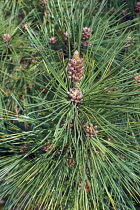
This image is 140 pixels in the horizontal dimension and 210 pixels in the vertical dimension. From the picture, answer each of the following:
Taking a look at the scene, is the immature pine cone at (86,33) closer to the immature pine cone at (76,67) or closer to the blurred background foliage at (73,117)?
the blurred background foliage at (73,117)

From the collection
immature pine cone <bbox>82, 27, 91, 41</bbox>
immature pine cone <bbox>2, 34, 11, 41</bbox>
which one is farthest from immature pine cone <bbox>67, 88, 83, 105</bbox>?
immature pine cone <bbox>2, 34, 11, 41</bbox>

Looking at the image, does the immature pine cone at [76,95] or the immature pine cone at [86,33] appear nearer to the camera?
the immature pine cone at [76,95]

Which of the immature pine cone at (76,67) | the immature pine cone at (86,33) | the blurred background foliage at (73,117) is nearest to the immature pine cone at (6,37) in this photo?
the blurred background foliage at (73,117)

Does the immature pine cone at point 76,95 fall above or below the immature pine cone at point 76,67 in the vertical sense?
below

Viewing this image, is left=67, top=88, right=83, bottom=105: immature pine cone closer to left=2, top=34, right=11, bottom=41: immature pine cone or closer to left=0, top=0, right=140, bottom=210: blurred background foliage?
left=0, top=0, right=140, bottom=210: blurred background foliage

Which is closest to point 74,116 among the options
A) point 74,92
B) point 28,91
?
point 74,92

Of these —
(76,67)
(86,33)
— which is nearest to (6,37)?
(86,33)


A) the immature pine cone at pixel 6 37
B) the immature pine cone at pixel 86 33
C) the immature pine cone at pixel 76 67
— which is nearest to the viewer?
the immature pine cone at pixel 76 67

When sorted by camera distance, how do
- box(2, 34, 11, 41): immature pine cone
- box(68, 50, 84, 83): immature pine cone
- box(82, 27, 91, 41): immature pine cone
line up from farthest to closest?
box(2, 34, 11, 41): immature pine cone < box(82, 27, 91, 41): immature pine cone < box(68, 50, 84, 83): immature pine cone

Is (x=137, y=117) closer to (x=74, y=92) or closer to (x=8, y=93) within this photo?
(x=74, y=92)
